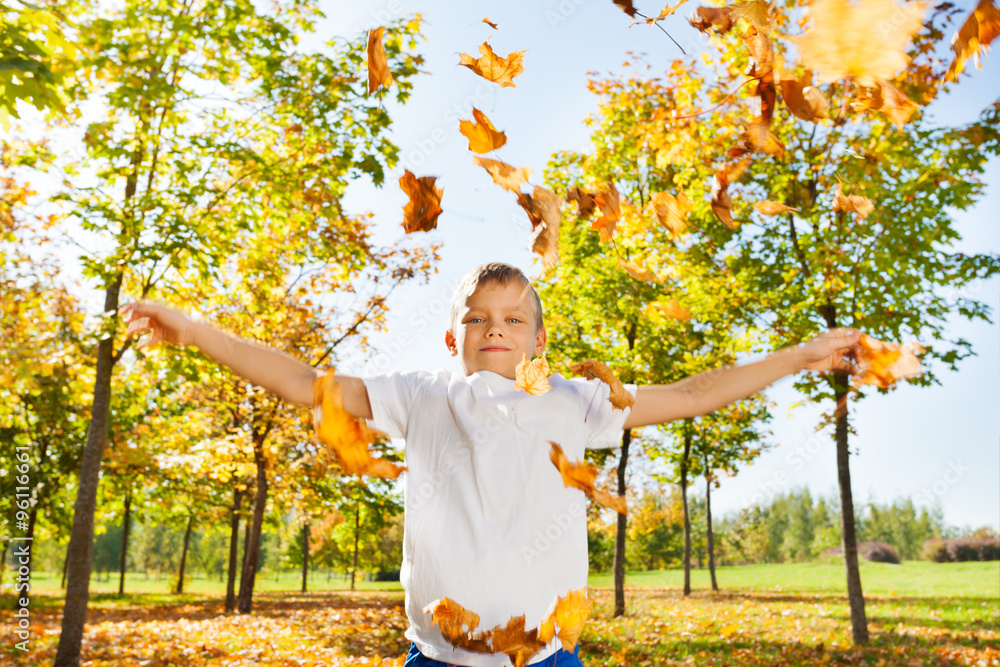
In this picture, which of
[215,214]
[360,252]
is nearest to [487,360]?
[215,214]

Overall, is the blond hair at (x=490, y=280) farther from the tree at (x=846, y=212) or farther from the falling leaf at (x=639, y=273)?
the tree at (x=846, y=212)

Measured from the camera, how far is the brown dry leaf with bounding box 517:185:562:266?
7.13 ft

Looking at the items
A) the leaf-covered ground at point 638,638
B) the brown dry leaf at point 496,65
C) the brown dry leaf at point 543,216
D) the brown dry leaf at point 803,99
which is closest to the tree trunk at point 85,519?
the leaf-covered ground at point 638,638

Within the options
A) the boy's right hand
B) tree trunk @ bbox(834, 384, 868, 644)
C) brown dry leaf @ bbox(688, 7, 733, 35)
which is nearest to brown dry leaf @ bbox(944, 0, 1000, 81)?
brown dry leaf @ bbox(688, 7, 733, 35)

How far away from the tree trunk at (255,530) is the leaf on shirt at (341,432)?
12016 mm

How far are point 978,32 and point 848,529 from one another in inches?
360

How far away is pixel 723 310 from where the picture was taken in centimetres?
973

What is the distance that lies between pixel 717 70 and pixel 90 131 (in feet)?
25.8

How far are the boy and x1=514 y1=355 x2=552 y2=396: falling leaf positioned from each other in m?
0.04

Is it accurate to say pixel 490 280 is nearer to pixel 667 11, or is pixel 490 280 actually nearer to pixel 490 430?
pixel 490 430

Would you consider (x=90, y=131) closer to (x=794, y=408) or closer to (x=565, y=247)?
(x=565, y=247)

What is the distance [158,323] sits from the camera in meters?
1.89

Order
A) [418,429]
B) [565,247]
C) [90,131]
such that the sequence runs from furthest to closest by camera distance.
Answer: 1. [565,247]
2. [90,131]
3. [418,429]

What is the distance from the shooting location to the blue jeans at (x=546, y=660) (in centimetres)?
169
